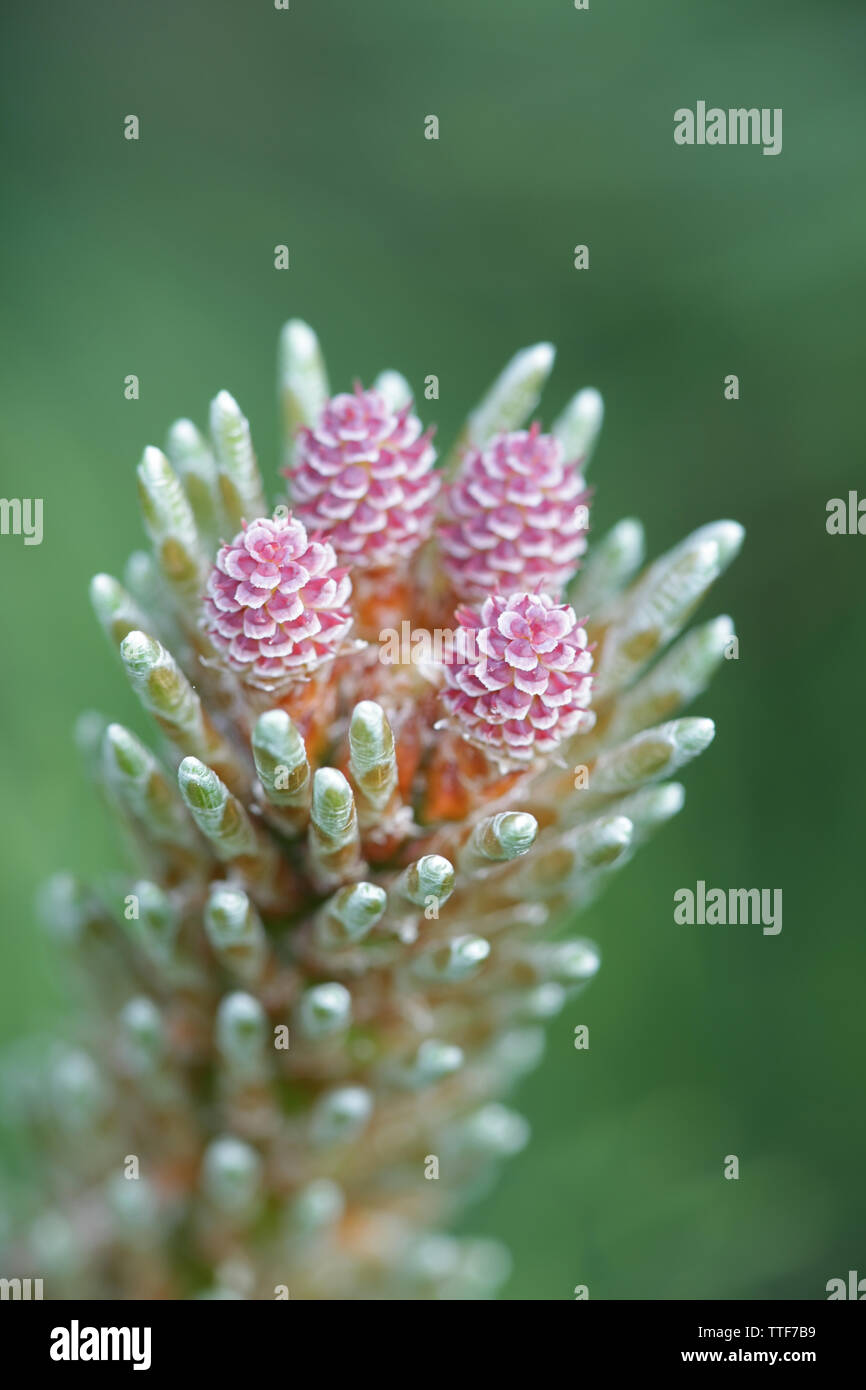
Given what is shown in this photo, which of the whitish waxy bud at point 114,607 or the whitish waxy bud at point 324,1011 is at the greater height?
the whitish waxy bud at point 114,607

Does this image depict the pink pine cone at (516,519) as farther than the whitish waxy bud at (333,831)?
Yes

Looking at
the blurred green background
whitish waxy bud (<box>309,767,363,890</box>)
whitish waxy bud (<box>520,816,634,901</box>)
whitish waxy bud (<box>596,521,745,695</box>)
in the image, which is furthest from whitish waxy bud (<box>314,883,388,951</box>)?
the blurred green background

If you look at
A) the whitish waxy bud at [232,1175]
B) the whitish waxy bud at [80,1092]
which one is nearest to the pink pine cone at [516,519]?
the whitish waxy bud at [232,1175]

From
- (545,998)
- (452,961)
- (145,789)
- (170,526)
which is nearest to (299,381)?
(170,526)

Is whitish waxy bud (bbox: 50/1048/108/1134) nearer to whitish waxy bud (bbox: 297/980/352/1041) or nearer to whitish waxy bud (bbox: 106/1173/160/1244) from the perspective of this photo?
whitish waxy bud (bbox: 106/1173/160/1244)

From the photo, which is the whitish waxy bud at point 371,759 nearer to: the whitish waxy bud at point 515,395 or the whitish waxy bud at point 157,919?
the whitish waxy bud at point 157,919

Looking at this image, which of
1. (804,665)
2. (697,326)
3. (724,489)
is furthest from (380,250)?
(804,665)
